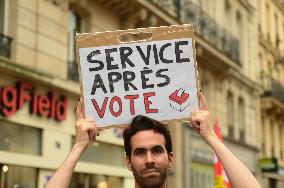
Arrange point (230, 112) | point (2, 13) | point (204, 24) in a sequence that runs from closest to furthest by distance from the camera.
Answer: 1. point (2, 13)
2. point (204, 24)
3. point (230, 112)

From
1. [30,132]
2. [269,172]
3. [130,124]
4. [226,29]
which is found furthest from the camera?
[269,172]

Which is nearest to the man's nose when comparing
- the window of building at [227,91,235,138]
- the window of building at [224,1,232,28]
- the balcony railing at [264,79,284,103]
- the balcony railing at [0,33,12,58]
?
the balcony railing at [0,33,12,58]

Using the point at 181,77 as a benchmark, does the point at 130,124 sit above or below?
below

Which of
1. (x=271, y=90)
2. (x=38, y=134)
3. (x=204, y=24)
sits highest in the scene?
(x=204, y=24)

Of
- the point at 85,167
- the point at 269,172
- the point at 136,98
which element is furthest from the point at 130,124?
the point at 269,172

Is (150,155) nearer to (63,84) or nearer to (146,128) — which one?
(146,128)

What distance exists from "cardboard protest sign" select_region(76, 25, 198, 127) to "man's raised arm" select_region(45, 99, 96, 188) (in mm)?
187

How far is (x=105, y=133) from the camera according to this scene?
16.1m

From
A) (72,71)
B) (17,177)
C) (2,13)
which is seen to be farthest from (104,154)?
(2,13)

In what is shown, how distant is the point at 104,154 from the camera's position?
16.0 m

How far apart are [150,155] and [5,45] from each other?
967 centimetres

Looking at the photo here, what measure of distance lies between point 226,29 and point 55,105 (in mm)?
13031

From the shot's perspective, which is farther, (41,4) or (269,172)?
(269,172)

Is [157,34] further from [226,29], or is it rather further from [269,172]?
[269,172]
